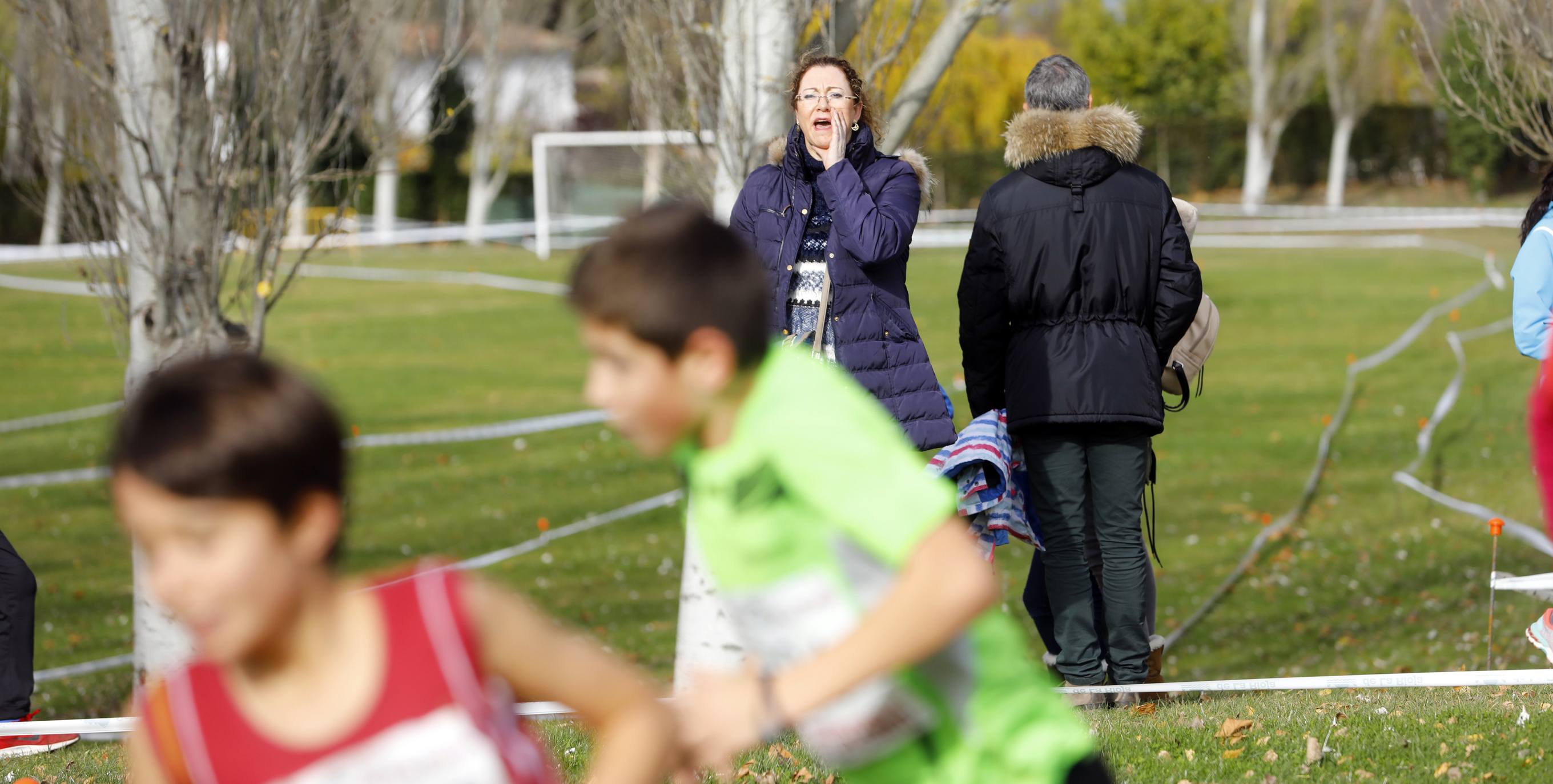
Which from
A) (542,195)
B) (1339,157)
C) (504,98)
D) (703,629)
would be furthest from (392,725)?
(1339,157)

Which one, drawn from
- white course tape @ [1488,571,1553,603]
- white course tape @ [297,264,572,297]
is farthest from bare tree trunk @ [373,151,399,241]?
white course tape @ [1488,571,1553,603]

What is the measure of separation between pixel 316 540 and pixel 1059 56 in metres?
4.48

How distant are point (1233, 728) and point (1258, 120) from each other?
164 ft

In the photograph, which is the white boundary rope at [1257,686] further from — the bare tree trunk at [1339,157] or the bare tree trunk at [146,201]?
the bare tree trunk at [1339,157]

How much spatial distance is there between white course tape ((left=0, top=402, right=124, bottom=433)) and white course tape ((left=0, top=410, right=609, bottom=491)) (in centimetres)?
283

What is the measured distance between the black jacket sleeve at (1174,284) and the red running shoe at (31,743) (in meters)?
3.88

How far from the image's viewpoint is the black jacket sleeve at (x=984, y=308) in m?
5.30

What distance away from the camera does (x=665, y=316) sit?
187 cm

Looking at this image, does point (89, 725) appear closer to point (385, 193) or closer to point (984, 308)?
point (984, 308)

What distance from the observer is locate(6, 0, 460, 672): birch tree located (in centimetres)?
719

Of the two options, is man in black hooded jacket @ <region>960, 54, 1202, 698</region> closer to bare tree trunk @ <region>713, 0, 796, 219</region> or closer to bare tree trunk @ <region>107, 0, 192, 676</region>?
bare tree trunk @ <region>713, 0, 796, 219</region>

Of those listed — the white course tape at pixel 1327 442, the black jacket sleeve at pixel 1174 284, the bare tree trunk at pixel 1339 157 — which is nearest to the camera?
the black jacket sleeve at pixel 1174 284

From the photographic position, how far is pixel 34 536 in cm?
1333

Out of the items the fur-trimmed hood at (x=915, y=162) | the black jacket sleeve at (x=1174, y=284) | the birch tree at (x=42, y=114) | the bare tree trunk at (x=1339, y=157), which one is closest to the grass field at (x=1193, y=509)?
the birch tree at (x=42, y=114)
